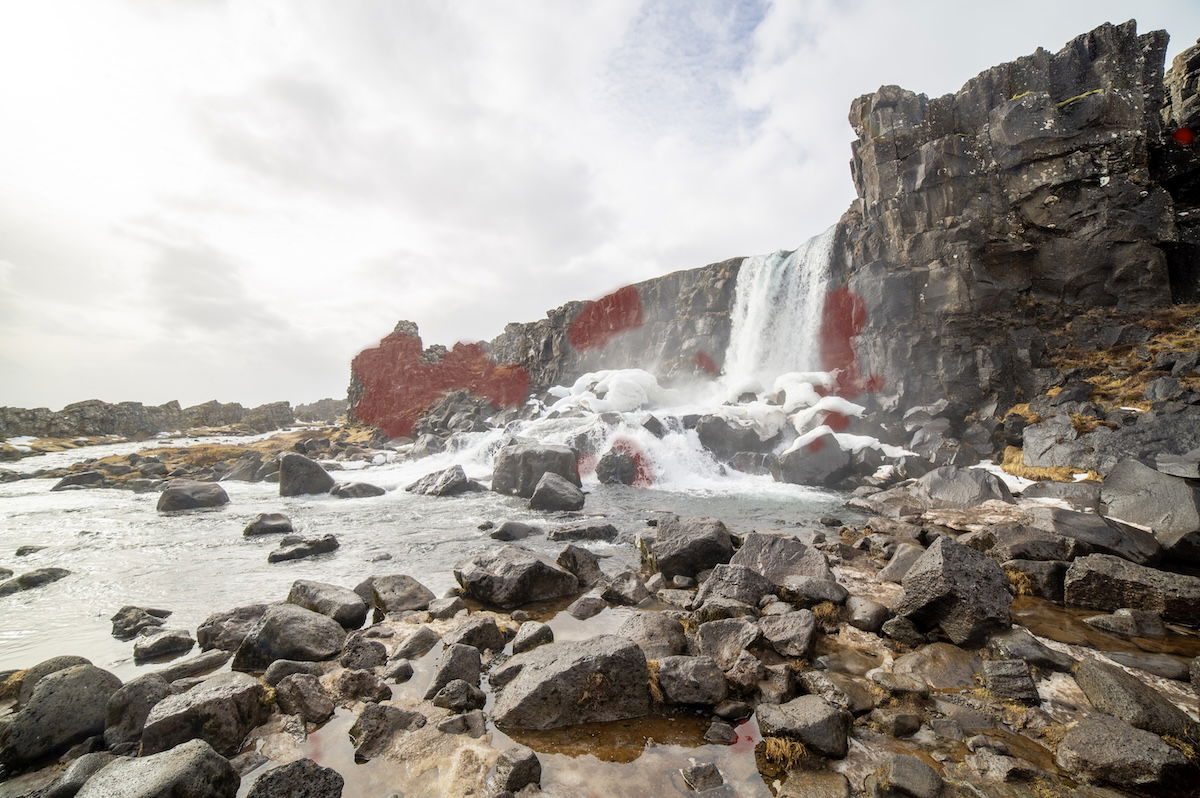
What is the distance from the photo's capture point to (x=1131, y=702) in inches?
188

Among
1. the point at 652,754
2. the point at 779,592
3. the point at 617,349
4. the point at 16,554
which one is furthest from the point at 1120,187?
the point at 16,554

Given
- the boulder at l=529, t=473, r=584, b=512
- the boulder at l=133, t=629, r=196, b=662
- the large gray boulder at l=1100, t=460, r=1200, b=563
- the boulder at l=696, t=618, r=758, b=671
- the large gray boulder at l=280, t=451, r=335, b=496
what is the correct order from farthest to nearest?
the large gray boulder at l=280, t=451, r=335, b=496, the boulder at l=529, t=473, r=584, b=512, the large gray boulder at l=1100, t=460, r=1200, b=563, the boulder at l=133, t=629, r=196, b=662, the boulder at l=696, t=618, r=758, b=671

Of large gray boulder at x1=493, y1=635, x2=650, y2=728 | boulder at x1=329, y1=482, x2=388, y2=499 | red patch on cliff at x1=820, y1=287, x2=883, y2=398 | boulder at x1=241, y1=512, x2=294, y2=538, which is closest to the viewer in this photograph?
large gray boulder at x1=493, y1=635, x2=650, y2=728

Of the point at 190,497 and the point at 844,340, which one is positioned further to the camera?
the point at 844,340

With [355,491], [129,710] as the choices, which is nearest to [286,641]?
[129,710]

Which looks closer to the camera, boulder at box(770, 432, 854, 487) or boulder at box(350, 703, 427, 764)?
boulder at box(350, 703, 427, 764)

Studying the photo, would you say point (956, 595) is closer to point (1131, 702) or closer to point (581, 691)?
point (1131, 702)

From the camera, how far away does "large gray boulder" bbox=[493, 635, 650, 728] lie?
5070 millimetres

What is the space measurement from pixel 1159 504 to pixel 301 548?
69.0 ft

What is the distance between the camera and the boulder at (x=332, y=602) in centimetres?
783

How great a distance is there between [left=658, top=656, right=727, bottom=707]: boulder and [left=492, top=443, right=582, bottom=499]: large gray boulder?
16.1 m

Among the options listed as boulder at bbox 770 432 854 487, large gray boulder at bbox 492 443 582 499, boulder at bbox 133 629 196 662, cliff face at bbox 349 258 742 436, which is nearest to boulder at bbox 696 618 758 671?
boulder at bbox 133 629 196 662

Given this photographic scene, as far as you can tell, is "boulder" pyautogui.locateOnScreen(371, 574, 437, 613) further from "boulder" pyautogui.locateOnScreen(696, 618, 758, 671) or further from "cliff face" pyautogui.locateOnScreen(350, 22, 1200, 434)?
"cliff face" pyautogui.locateOnScreen(350, 22, 1200, 434)

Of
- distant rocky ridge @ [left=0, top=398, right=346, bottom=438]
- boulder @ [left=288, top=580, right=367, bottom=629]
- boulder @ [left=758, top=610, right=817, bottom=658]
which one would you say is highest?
distant rocky ridge @ [left=0, top=398, right=346, bottom=438]
